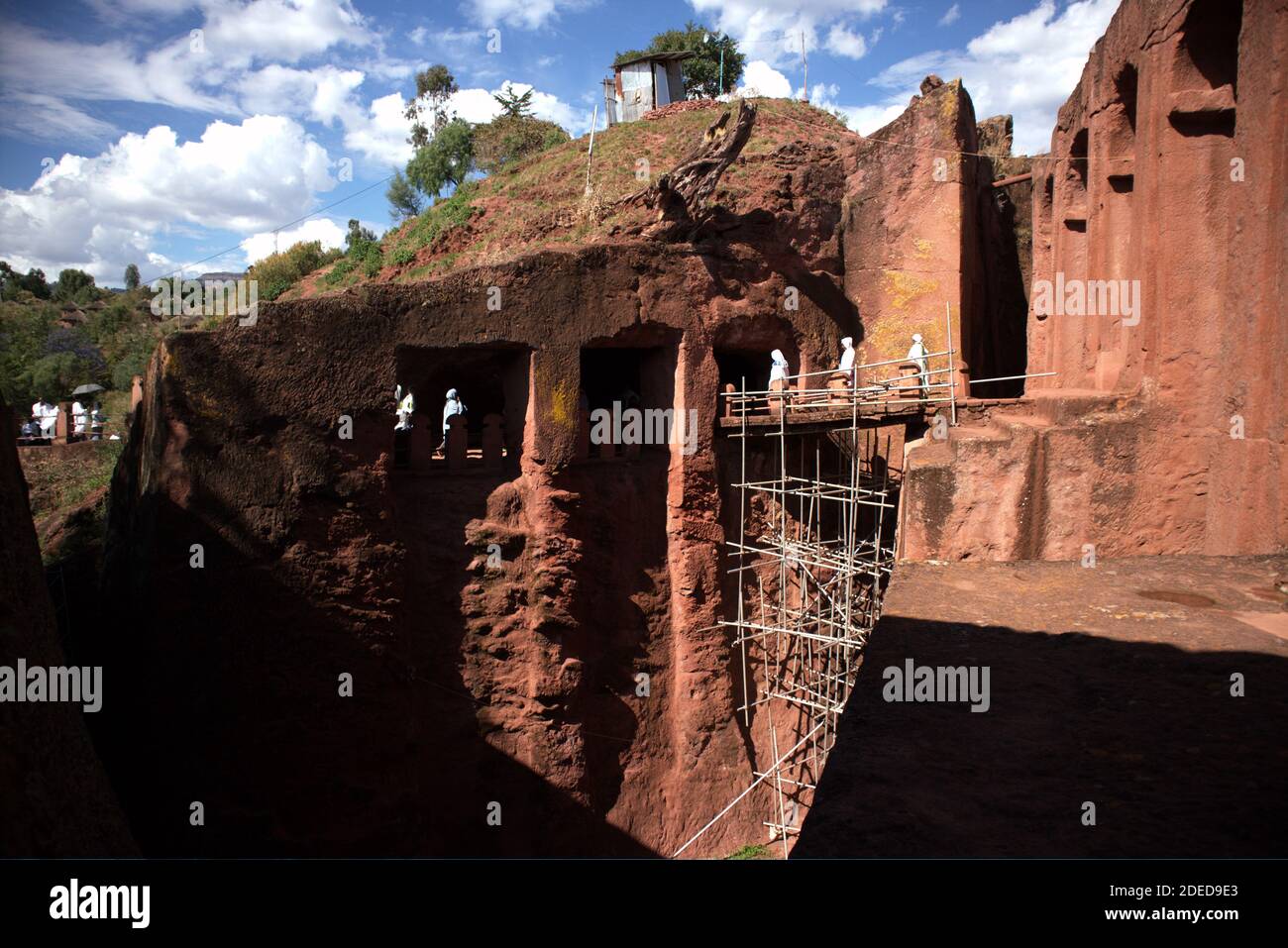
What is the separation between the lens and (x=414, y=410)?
1235cm

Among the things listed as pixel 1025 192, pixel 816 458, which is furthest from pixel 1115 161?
pixel 1025 192

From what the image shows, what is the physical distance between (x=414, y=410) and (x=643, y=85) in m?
15.2

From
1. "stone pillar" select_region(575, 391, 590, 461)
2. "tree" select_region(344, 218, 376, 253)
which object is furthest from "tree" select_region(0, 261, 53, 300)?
"stone pillar" select_region(575, 391, 590, 461)

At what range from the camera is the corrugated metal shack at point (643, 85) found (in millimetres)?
23609

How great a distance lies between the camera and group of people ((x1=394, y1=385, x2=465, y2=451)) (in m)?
10.7

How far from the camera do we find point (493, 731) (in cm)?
1051

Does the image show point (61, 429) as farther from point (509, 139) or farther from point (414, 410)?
point (509, 139)

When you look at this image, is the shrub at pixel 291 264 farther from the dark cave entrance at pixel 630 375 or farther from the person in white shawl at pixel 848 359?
the person in white shawl at pixel 848 359

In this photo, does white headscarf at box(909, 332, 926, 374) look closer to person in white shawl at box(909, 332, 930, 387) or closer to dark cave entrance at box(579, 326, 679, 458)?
person in white shawl at box(909, 332, 930, 387)

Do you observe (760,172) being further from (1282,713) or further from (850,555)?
(1282,713)

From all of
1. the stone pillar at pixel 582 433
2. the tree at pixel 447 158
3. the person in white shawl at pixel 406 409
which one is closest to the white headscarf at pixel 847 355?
the stone pillar at pixel 582 433

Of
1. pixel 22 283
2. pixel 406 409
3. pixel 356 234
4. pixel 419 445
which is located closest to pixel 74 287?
pixel 22 283

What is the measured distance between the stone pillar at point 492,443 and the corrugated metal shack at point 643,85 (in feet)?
50.5

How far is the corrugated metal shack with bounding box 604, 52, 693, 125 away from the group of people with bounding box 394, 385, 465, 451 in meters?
13.6
